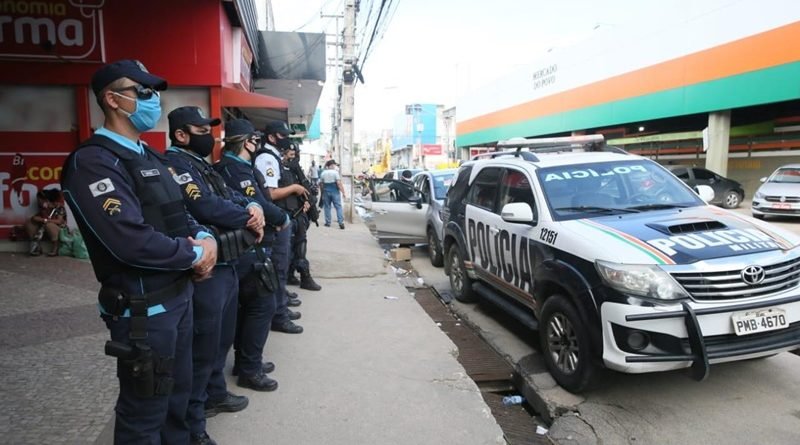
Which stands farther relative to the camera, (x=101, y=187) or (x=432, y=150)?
(x=432, y=150)

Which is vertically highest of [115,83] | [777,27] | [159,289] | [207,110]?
[777,27]

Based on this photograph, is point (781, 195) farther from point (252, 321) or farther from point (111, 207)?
point (111, 207)

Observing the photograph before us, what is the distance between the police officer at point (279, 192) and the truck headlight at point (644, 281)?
252 centimetres

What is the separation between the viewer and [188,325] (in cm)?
246

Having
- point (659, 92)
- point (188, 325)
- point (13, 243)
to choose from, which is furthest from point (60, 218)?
point (659, 92)

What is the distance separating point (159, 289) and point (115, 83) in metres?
0.88

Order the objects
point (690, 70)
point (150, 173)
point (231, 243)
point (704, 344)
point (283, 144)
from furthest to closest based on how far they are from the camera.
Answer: point (690, 70) < point (283, 144) < point (704, 344) < point (231, 243) < point (150, 173)

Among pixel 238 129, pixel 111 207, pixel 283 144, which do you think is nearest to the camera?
pixel 111 207

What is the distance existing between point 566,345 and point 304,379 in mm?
1994

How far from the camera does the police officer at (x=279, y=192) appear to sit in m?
4.42

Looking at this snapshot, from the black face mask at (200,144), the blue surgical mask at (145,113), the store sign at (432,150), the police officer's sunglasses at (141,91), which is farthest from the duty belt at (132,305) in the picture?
the store sign at (432,150)

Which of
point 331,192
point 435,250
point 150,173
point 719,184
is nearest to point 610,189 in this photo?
point 150,173

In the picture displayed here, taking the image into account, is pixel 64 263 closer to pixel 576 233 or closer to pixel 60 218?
pixel 60 218

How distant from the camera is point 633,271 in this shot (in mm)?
3445
